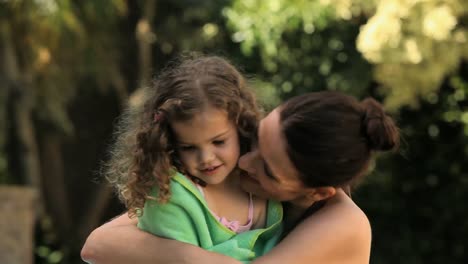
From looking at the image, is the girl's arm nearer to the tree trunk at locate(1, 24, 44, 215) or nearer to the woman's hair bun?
the woman's hair bun

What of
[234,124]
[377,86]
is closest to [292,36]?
[377,86]

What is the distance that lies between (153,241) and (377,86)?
5.69 m

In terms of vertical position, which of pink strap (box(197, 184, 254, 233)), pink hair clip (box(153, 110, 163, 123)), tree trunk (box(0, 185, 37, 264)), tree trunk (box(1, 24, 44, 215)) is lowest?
tree trunk (box(0, 185, 37, 264))

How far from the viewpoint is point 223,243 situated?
227 cm

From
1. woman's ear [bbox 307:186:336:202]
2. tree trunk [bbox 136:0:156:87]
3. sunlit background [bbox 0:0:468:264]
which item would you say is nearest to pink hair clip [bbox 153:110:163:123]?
woman's ear [bbox 307:186:336:202]

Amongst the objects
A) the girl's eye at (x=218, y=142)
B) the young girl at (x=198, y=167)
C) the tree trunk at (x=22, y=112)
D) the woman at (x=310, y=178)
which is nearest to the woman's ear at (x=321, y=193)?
the woman at (x=310, y=178)

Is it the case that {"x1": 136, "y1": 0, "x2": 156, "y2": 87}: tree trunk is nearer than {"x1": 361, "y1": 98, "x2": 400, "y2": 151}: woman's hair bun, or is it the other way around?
{"x1": 361, "y1": 98, "x2": 400, "y2": 151}: woman's hair bun

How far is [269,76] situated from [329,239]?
580 centimetres

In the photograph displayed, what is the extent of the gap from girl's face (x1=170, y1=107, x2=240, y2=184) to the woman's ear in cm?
21

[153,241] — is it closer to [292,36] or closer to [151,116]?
[151,116]

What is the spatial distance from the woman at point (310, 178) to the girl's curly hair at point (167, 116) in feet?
0.37

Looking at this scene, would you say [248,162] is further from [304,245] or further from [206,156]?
[304,245]

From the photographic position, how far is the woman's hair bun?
2.10 m

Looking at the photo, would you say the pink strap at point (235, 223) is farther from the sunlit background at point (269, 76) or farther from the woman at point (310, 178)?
the sunlit background at point (269, 76)
